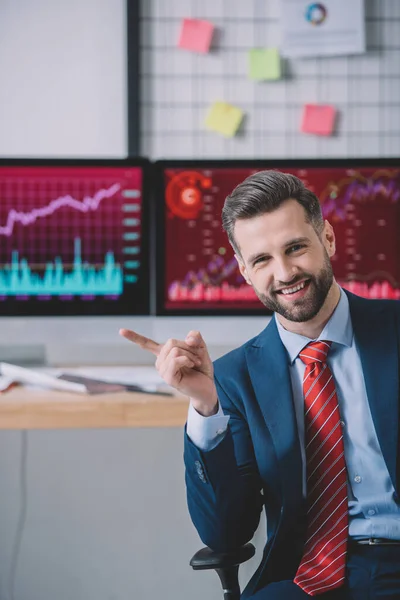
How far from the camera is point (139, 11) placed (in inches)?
79.3

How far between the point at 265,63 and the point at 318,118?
222mm

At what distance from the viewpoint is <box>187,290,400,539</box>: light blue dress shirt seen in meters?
1.14

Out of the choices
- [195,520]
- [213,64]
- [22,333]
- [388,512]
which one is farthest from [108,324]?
[388,512]

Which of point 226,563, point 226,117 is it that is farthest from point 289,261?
point 226,117

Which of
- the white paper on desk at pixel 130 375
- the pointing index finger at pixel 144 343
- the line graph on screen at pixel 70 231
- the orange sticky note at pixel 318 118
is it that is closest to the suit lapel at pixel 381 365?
the pointing index finger at pixel 144 343

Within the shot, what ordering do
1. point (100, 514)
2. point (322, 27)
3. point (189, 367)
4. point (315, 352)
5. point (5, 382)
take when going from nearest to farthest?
point (189, 367)
point (315, 352)
point (5, 382)
point (322, 27)
point (100, 514)

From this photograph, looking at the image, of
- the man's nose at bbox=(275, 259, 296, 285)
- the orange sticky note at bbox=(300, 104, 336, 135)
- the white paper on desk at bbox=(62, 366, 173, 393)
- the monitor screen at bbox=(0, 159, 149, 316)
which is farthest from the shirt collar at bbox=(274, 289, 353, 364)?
the orange sticky note at bbox=(300, 104, 336, 135)

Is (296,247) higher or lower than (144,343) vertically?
higher

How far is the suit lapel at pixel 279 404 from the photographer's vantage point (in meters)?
1.15

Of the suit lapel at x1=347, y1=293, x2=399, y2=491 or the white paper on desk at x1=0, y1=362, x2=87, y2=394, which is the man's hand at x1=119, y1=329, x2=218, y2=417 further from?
the white paper on desk at x1=0, y1=362, x2=87, y2=394

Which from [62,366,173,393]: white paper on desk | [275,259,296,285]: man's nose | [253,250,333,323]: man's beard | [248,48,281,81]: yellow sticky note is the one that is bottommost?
[62,366,173,393]: white paper on desk

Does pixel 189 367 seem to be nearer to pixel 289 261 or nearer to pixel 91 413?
pixel 289 261

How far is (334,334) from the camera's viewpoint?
3.97 ft

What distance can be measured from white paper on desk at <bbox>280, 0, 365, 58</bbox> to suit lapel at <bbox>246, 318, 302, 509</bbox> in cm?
111
